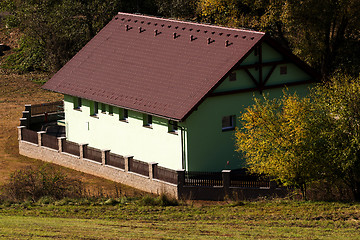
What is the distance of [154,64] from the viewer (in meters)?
36.7

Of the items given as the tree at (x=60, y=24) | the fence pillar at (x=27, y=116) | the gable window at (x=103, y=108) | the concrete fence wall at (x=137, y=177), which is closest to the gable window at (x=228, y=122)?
the concrete fence wall at (x=137, y=177)

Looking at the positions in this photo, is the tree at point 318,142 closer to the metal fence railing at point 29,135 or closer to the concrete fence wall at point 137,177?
the concrete fence wall at point 137,177

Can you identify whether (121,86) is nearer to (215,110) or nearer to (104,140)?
(104,140)

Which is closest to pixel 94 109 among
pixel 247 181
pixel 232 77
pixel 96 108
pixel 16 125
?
pixel 96 108

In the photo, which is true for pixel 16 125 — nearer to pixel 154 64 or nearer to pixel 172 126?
pixel 154 64

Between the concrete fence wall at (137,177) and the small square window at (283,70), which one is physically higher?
the small square window at (283,70)

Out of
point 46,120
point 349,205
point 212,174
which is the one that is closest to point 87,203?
point 212,174

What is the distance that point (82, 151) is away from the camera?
120 ft

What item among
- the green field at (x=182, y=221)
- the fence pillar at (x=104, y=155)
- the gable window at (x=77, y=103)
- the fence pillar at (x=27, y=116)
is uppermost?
the gable window at (x=77, y=103)

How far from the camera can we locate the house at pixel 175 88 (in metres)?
33.2

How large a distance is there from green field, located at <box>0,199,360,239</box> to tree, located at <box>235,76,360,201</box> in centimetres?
126

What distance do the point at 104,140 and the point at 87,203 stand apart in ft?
30.5

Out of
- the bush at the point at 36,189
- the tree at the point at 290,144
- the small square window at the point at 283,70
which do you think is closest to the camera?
the tree at the point at 290,144

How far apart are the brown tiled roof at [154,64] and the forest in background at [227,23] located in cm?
824
